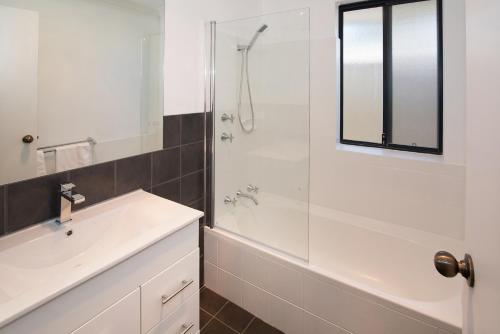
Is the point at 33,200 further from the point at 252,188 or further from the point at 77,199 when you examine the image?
the point at 252,188

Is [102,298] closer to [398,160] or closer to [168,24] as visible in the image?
[168,24]

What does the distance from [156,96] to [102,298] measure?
1131 mm

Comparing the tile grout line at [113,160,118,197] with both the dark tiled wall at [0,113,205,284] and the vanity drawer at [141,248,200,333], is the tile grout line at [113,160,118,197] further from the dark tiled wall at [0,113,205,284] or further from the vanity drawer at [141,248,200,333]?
the vanity drawer at [141,248,200,333]

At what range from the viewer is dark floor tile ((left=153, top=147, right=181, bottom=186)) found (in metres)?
1.70

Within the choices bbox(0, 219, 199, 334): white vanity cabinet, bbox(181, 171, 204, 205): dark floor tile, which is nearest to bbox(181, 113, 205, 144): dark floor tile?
bbox(181, 171, 204, 205): dark floor tile

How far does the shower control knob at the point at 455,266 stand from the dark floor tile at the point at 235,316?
145cm

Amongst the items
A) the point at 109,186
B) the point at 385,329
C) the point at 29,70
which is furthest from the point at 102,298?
the point at 385,329

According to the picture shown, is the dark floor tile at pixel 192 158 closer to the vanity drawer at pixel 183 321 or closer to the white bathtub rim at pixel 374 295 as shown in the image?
the white bathtub rim at pixel 374 295

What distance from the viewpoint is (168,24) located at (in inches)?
67.2

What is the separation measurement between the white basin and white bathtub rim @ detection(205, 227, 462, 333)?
0.65m

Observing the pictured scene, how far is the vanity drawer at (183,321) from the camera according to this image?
121 centimetres

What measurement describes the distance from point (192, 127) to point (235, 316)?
4.27ft

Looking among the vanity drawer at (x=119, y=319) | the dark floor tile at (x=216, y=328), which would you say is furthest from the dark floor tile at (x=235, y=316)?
the vanity drawer at (x=119, y=319)

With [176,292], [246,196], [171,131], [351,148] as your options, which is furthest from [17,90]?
[351,148]
